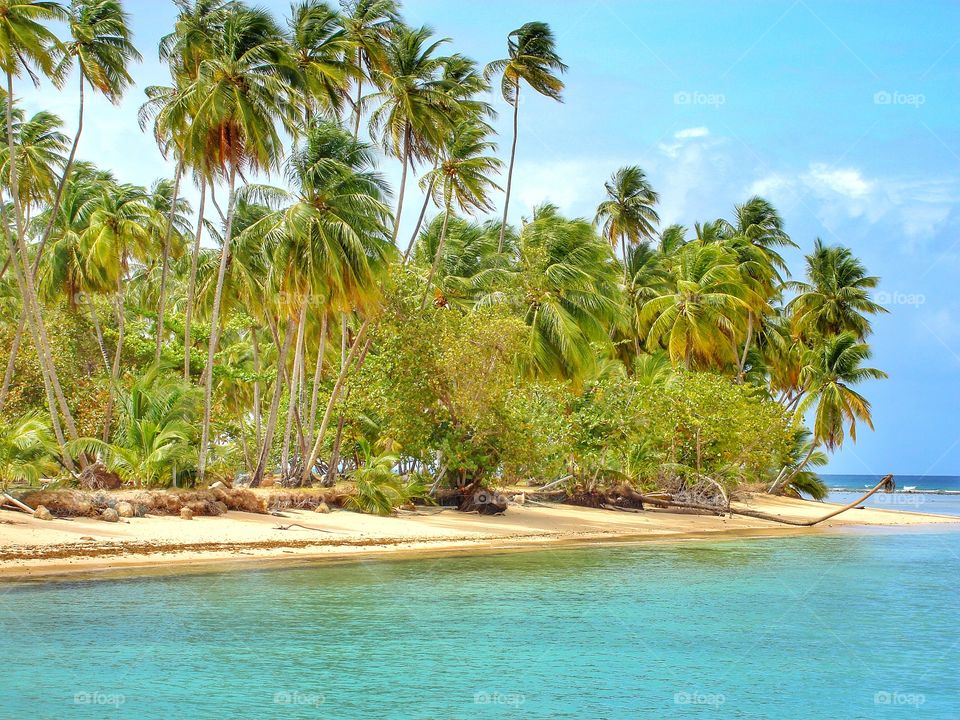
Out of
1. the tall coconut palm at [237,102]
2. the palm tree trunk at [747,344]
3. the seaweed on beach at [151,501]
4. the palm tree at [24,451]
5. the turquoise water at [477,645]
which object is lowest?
the turquoise water at [477,645]

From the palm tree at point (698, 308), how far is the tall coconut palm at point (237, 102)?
20482mm

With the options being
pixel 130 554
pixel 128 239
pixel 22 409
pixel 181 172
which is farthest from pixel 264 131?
pixel 22 409

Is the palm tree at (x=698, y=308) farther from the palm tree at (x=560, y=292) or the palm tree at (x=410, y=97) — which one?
the palm tree at (x=410, y=97)

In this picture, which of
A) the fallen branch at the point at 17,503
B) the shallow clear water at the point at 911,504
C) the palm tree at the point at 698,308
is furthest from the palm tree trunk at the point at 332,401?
the shallow clear water at the point at 911,504

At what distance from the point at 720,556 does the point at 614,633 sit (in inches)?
391

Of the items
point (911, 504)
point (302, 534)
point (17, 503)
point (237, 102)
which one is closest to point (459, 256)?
point (237, 102)

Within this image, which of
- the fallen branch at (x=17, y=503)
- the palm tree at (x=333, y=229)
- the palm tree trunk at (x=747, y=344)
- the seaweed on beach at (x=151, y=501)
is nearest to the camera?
the fallen branch at (x=17, y=503)

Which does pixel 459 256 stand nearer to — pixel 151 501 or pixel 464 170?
pixel 464 170

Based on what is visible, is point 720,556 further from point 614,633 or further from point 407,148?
point 407,148

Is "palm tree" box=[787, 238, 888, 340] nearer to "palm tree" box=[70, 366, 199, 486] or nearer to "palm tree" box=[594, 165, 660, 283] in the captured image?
"palm tree" box=[594, 165, 660, 283]

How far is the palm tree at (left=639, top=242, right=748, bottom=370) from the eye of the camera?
40750 mm

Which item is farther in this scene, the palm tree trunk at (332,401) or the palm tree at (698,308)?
the palm tree at (698,308)

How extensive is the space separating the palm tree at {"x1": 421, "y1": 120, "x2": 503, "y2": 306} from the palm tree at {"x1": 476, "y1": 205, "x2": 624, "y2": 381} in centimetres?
339

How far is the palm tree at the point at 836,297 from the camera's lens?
5131 centimetres
